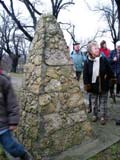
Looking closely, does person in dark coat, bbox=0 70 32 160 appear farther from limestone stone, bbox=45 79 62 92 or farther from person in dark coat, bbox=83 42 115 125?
person in dark coat, bbox=83 42 115 125

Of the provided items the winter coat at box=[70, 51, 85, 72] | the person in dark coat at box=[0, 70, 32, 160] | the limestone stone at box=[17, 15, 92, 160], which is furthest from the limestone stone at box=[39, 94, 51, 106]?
the winter coat at box=[70, 51, 85, 72]

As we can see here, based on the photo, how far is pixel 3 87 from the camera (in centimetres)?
413

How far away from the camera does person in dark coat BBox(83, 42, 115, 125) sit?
6.59 metres

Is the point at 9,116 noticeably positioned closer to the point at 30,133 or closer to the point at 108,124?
the point at 30,133

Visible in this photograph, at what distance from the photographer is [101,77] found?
6.68 meters

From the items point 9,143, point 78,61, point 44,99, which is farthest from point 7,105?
point 78,61

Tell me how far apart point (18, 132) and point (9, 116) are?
5.74 feet

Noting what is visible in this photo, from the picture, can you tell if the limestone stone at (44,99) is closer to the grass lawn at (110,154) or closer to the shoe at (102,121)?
the grass lawn at (110,154)

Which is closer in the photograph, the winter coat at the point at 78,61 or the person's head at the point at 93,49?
the person's head at the point at 93,49

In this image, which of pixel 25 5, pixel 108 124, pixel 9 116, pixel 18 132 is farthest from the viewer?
pixel 25 5

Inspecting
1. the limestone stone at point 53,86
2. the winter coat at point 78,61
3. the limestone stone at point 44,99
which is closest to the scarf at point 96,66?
the limestone stone at point 53,86

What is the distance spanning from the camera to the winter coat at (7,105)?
13.5 ft

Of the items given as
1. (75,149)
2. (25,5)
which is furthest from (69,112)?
(25,5)

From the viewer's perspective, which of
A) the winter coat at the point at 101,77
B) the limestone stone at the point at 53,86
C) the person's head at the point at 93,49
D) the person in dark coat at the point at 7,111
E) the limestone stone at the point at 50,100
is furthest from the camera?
the winter coat at the point at 101,77
